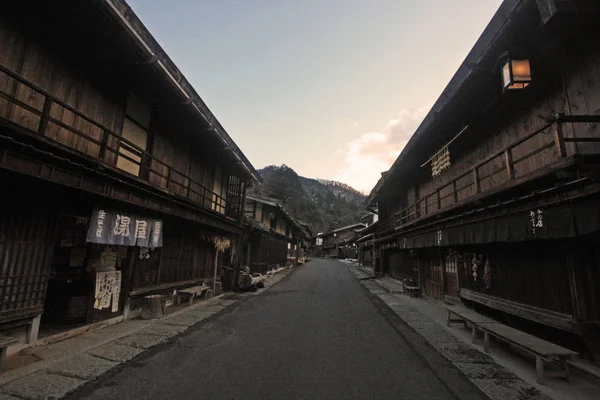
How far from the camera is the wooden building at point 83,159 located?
19.4 ft

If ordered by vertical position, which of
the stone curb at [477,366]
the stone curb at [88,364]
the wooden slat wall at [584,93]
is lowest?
the stone curb at [88,364]

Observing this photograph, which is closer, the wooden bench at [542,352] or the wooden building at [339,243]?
the wooden bench at [542,352]

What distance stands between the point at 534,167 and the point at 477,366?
17.4ft

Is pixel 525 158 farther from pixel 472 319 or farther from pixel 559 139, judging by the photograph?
pixel 472 319

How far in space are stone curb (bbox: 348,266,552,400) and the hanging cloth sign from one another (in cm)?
919

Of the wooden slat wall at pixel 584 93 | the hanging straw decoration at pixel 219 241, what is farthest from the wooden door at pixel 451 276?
the hanging straw decoration at pixel 219 241

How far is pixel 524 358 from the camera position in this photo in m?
6.92

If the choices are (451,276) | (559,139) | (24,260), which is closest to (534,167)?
(559,139)

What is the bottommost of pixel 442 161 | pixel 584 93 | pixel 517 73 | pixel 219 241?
pixel 219 241

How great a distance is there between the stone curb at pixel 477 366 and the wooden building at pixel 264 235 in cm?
1310

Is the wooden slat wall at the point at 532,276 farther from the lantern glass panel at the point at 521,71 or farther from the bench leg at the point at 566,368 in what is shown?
the lantern glass panel at the point at 521,71

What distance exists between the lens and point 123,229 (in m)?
8.42

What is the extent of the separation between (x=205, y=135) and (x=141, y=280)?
661cm

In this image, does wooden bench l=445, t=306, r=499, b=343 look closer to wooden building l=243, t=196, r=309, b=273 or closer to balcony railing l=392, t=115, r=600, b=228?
balcony railing l=392, t=115, r=600, b=228
